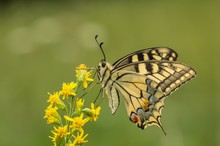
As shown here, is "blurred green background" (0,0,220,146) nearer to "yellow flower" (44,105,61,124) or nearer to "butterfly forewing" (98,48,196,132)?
"butterfly forewing" (98,48,196,132)

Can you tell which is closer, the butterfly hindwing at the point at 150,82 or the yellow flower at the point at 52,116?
the yellow flower at the point at 52,116

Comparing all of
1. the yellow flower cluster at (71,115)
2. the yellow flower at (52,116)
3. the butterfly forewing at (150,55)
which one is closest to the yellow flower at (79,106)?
the yellow flower cluster at (71,115)

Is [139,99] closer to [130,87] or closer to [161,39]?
[130,87]

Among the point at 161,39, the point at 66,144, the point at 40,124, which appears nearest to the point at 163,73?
the point at 66,144

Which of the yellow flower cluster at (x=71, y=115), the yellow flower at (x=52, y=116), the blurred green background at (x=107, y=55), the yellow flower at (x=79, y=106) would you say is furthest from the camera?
the blurred green background at (x=107, y=55)

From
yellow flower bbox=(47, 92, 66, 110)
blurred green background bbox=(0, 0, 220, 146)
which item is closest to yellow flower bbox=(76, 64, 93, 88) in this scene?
yellow flower bbox=(47, 92, 66, 110)

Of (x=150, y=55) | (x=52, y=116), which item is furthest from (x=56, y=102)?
(x=150, y=55)

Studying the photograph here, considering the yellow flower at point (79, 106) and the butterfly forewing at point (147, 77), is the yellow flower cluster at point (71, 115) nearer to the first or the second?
the yellow flower at point (79, 106)
